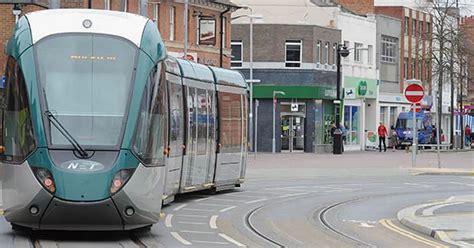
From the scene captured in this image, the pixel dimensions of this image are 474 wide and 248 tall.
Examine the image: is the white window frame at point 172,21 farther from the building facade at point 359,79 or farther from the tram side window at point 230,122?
→ the tram side window at point 230,122

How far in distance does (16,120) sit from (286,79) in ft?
175

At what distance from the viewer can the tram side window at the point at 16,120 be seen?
15.1 meters

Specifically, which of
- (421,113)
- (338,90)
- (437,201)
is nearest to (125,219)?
(437,201)

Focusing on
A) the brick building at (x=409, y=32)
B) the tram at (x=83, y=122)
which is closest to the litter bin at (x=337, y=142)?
the brick building at (x=409, y=32)

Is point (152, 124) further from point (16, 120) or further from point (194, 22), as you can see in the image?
point (194, 22)

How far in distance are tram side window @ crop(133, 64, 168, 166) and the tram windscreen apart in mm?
315

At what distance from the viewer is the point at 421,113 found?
82.7 m

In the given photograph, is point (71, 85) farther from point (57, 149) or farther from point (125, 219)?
point (125, 219)

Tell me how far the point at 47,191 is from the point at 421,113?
70.2 meters

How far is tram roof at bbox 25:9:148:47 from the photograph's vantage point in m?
15.6

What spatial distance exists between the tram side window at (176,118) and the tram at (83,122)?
4.04 meters

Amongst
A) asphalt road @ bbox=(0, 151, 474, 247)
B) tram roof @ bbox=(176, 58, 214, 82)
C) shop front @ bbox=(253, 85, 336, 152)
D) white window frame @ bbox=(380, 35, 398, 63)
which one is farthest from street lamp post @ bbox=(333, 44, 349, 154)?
tram roof @ bbox=(176, 58, 214, 82)

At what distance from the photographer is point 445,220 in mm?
20391

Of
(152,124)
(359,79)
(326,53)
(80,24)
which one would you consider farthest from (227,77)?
(359,79)
